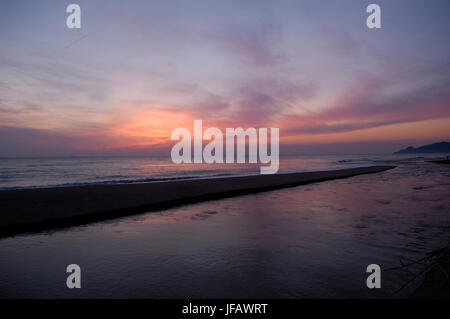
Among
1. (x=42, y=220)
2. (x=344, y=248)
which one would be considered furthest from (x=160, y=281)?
(x=42, y=220)

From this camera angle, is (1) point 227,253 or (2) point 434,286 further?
(1) point 227,253

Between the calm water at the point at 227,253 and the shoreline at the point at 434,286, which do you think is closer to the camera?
the shoreline at the point at 434,286

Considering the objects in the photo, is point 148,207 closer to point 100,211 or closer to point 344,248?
point 100,211

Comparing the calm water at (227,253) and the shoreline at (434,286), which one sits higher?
the shoreline at (434,286)

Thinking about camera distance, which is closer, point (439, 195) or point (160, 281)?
point (160, 281)

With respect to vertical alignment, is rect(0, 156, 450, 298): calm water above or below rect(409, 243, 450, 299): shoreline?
below

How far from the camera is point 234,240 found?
318 inches

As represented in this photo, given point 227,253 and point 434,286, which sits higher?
point 434,286

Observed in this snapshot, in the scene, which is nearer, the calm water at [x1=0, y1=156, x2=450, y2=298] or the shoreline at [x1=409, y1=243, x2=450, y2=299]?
the shoreline at [x1=409, y1=243, x2=450, y2=299]

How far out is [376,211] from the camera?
12.2 meters
